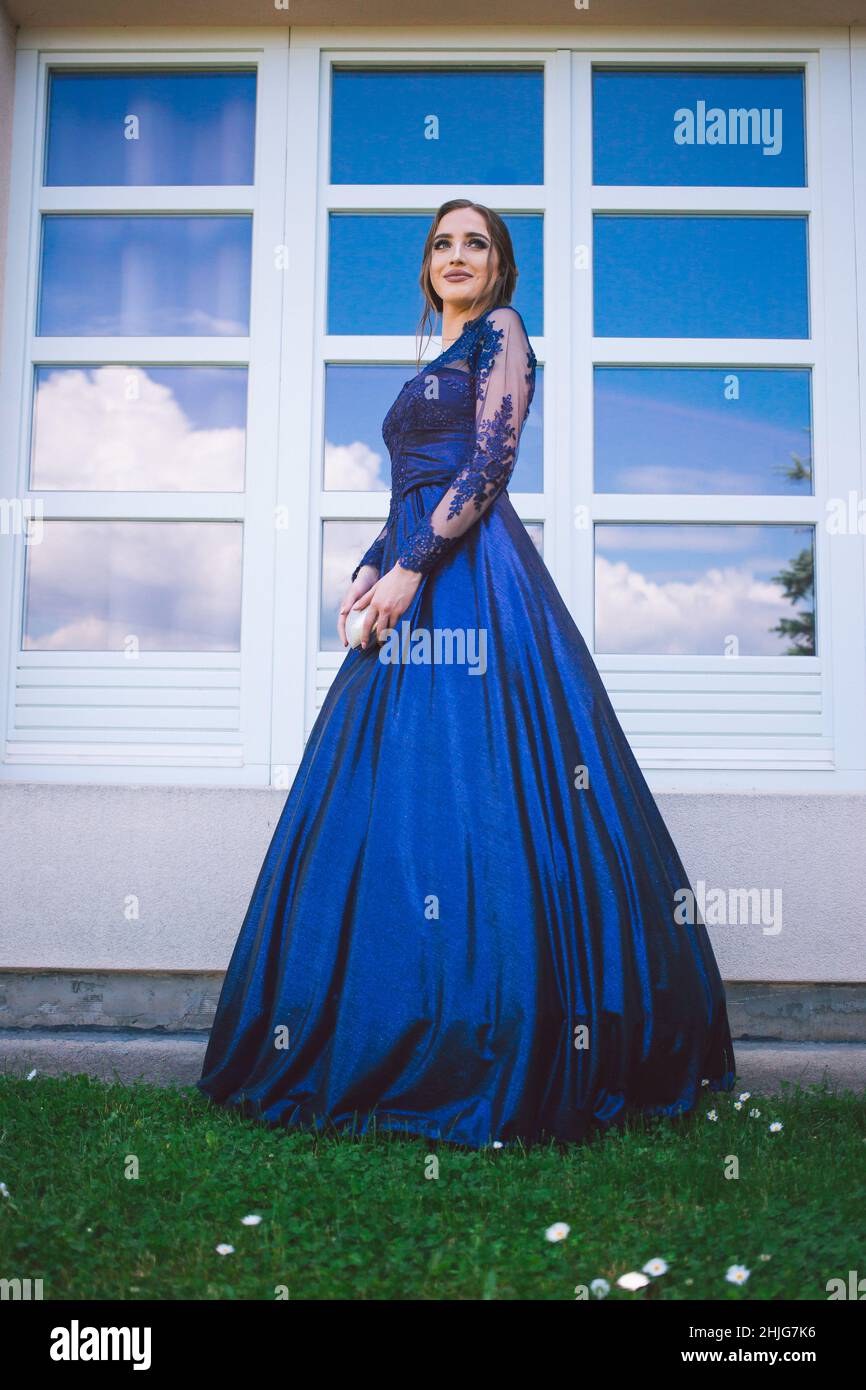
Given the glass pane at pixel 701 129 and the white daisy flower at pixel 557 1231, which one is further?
the glass pane at pixel 701 129

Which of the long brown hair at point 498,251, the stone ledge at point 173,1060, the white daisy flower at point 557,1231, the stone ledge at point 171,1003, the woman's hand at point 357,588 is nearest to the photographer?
the white daisy flower at point 557,1231

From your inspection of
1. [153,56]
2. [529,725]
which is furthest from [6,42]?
[529,725]

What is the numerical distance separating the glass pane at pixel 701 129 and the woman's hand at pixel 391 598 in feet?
7.16

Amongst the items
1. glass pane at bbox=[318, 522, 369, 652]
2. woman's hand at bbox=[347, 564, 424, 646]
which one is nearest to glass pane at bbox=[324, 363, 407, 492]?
glass pane at bbox=[318, 522, 369, 652]

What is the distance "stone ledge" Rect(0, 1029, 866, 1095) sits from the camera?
3.09 metres

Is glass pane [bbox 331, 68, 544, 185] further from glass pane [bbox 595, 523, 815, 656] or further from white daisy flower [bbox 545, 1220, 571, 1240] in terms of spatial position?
white daisy flower [bbox 545, 1220, 571, 1240]

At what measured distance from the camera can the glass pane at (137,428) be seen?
3.80 m

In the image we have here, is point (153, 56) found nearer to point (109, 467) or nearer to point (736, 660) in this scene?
point (109, 467)

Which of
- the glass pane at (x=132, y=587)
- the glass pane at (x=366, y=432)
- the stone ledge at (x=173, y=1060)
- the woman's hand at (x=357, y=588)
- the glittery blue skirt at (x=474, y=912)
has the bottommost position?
the stone ledge at (x=173, y=1060)

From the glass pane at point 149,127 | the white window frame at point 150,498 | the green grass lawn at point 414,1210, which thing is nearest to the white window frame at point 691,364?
the white window frame at point 150,498

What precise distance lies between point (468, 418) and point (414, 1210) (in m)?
1.72

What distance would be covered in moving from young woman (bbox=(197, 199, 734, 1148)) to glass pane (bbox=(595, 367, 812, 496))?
4.09 ft

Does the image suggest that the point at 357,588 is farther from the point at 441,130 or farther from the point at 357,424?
the point at 441,130

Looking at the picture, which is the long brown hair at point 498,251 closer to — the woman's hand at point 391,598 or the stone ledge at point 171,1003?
the woman's hand at point 391,598
